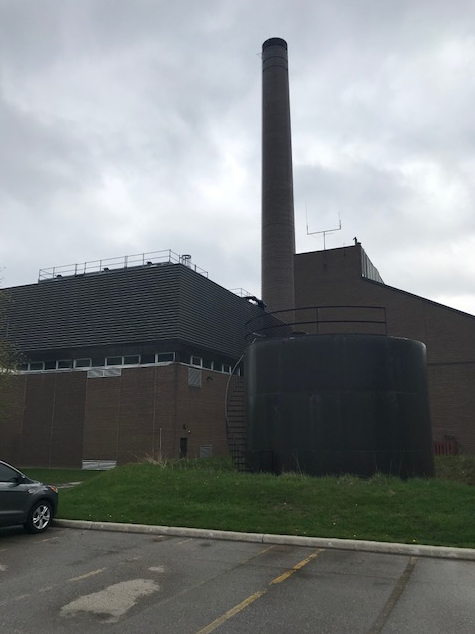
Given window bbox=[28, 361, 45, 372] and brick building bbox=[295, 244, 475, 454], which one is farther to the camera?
brick building bbox=[295, 244, 475, 454]

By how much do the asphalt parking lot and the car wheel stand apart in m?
0.85

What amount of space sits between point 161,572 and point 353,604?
2819 mm

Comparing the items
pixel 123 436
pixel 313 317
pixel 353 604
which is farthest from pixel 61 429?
pixel 353 604

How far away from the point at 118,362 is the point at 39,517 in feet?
61.6

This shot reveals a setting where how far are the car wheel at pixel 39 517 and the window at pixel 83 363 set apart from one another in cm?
1959

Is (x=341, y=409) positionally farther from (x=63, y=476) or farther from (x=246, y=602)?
(x=63, y=476)

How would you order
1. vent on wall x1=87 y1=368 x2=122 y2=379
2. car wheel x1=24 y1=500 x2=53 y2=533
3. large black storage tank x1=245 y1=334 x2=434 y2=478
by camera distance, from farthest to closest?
vent on wall x1=87 y1=368 x2=122 y2=379
large black storage tank x1=245 y1=334 x2=434 y2=478
car wheel x1=24 y1=500 x2=53 y2=533

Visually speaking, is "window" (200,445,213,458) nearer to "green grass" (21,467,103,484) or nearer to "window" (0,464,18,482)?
"green grass" (21,467,103,484)

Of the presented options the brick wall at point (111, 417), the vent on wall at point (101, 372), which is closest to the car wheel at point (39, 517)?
the brick wall at point (111, 417)

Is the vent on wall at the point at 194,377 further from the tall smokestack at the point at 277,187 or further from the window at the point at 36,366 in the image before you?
the tall smokestack at the point at 277,187

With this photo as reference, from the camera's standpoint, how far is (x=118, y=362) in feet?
96.4

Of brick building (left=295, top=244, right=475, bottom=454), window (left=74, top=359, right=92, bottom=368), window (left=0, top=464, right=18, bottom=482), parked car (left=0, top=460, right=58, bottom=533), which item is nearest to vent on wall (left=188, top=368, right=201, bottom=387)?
window (left=74, top=359, right=92, bottom=368)

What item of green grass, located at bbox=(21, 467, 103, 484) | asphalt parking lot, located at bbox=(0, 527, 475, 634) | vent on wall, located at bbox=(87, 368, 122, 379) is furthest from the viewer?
vent on wall, located at bbox=(87, 368, 122, 379)

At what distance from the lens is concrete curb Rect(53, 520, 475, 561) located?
871 centimetres
